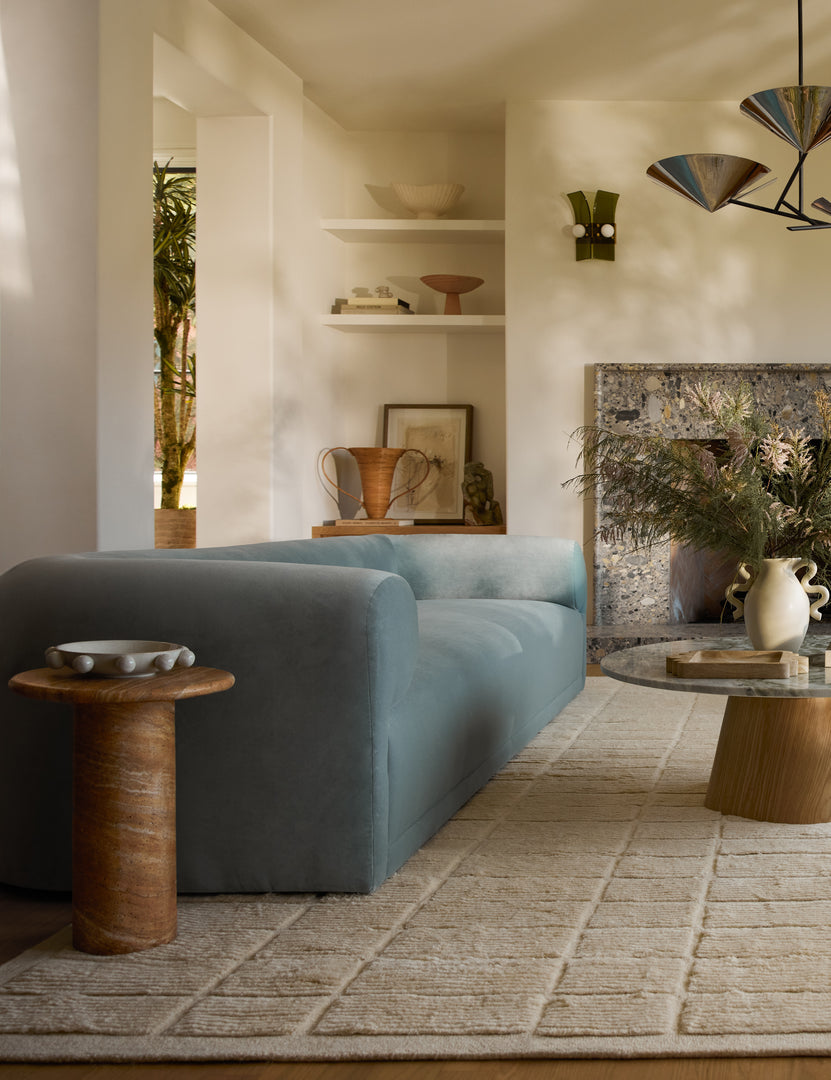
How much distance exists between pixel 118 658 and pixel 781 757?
157cm

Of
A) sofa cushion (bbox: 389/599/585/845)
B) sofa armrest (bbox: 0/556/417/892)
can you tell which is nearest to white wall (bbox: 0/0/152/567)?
sofa cushion (bbox: 389/599/585/845)

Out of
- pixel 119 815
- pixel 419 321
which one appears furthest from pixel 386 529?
pixel 119 815

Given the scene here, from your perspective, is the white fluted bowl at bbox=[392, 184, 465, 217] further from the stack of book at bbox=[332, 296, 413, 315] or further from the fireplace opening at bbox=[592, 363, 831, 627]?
the fireplace opening at bbox=[592, 363, 831, 627]

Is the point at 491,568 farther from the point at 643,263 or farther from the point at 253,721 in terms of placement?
the point at 643,263

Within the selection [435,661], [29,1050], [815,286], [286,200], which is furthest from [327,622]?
[815,286]

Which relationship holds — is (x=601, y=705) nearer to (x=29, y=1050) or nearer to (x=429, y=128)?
(x=29, y=1050)

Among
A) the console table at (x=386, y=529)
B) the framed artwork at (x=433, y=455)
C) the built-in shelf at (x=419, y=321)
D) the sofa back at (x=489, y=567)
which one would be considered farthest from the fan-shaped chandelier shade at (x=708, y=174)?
the framed artwork at (x=433, y=455)

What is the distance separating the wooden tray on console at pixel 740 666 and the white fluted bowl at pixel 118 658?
1.14 m

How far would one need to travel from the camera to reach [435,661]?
255 centimetres

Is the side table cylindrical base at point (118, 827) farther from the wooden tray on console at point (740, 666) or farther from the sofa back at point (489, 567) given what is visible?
the sofa back at point (489, 567)

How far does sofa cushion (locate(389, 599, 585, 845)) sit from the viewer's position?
2.23 m

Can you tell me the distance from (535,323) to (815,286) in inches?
58.3

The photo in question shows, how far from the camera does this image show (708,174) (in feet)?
11.8

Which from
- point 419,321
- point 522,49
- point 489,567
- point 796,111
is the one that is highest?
point 522,49
